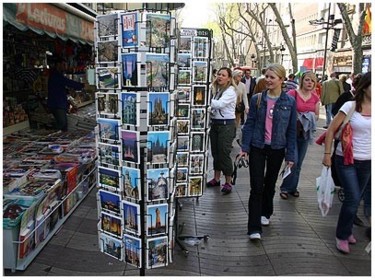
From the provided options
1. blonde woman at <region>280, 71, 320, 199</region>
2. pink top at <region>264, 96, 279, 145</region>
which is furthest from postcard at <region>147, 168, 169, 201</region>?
blonde woman at <region>280, 71, 320, 199</region>

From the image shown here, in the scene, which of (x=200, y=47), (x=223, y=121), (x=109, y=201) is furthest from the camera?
(x=223, y=121)

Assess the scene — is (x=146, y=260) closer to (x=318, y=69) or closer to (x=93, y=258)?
(x=93, y=258)

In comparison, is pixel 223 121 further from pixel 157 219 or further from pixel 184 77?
pixel 157 219

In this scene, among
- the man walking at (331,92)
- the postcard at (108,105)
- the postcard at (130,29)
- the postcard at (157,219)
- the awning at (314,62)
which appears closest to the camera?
the postcard at (130,29)

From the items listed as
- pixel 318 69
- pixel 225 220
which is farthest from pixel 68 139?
pixel 318 69

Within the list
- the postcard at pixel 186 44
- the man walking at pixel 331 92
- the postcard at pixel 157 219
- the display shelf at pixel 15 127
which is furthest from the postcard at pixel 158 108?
the man walking at pixel 331 92

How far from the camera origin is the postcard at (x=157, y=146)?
265 centimetres

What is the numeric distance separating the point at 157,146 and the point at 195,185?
6.43 ft

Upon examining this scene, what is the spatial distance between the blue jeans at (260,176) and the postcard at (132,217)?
142 cm

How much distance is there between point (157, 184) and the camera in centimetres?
277

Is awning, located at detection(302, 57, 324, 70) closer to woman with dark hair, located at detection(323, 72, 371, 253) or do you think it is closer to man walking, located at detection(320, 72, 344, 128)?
man walking, located at detection(320, 72, 344, 128)

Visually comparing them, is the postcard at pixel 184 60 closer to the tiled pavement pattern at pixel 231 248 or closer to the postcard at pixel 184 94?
the postcard at pixel 184 94

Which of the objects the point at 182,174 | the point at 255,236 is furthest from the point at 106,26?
the point at 255,236

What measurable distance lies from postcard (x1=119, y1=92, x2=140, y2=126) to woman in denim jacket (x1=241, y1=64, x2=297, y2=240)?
1473mm
